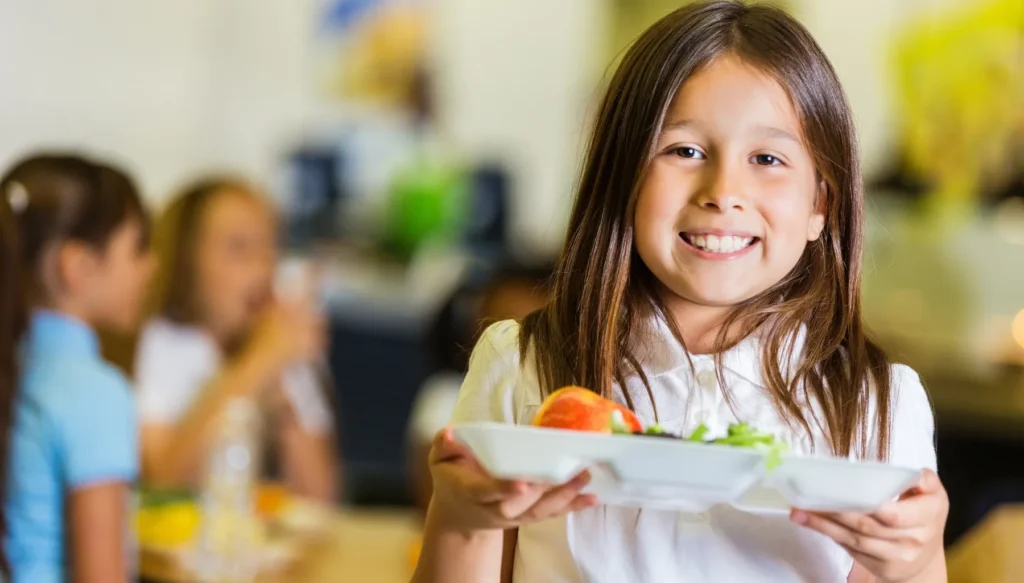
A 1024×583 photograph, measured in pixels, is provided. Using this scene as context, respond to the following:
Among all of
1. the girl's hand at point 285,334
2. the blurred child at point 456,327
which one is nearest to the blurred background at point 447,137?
the blurred child at point 456,327

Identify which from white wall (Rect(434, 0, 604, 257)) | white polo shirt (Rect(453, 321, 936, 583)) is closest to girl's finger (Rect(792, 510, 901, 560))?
white polo shirt (Rect(453, 321, 936, 583))

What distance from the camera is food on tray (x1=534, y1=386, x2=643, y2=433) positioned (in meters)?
0.84

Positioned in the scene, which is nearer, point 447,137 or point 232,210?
point 232,210

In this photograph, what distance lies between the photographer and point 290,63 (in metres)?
5.26

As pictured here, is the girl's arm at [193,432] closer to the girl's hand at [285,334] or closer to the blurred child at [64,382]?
the girl's hand at [285,334]

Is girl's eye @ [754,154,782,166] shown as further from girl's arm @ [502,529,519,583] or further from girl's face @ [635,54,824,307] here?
girl's arm @ [502,529,519,583]

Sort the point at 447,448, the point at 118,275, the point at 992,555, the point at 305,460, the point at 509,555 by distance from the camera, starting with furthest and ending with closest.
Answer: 1. the point at 305,460
2. the point at 118,275
3. the point at 992,555
4. the point at 509,555
5. the point at 447,448

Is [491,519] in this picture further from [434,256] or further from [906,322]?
[434,256]

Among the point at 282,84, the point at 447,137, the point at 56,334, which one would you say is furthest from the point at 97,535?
the point at 282,84

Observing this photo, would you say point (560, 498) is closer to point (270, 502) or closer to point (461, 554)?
point (461, 554)

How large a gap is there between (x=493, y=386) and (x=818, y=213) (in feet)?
0.93

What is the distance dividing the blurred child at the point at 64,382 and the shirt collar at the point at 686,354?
0.91 meters

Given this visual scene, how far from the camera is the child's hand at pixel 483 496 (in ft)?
2.74

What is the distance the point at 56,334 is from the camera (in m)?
1.70
